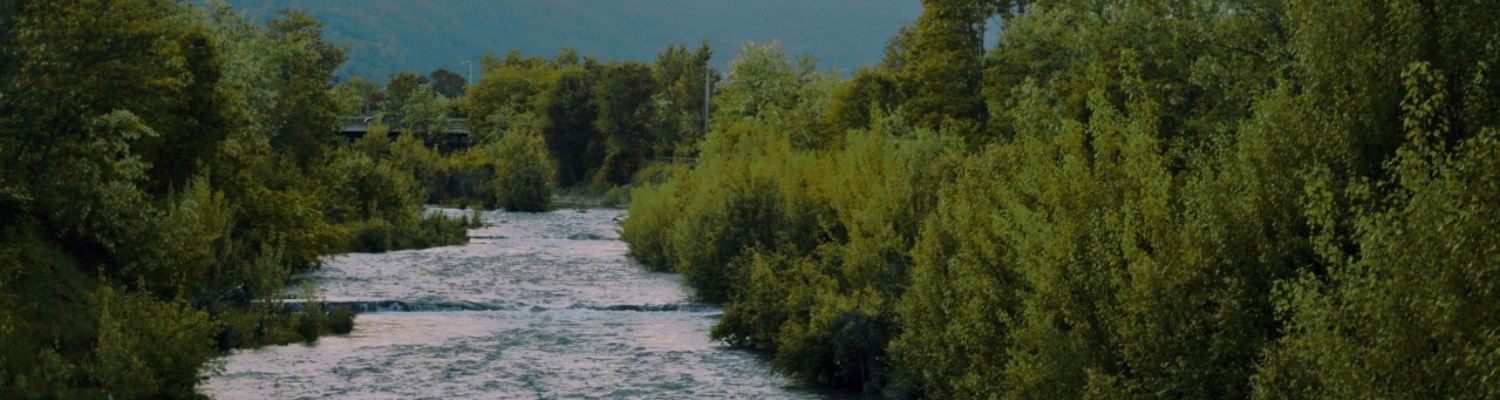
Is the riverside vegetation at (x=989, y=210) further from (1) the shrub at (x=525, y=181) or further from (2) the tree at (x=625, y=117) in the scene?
(2) the tree at (x=625, y=117)

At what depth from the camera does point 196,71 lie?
133 ft

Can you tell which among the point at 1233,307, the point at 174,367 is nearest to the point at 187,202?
the point at 174,367

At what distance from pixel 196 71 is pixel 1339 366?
34697mm

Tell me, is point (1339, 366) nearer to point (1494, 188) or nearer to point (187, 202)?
point (1494, 188)

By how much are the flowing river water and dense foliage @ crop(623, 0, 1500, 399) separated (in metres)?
2.15

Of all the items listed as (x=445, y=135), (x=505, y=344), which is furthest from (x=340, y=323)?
(x=445, y=135)

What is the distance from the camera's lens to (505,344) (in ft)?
126

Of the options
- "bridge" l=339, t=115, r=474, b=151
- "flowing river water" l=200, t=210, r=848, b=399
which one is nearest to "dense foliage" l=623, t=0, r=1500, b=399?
"flowing river water" l=200, t=210, r=848, b=399

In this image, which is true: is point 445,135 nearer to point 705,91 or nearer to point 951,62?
point 705,91

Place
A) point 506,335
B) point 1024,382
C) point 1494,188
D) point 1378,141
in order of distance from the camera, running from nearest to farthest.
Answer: point 1494,188, point 1378,141, point 1024,382, point 506,335

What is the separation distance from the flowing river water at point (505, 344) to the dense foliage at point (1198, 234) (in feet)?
7.06

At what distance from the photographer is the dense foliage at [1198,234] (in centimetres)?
1190

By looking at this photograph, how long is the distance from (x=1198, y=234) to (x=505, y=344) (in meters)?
25.1

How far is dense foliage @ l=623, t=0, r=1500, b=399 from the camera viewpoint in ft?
39.0
